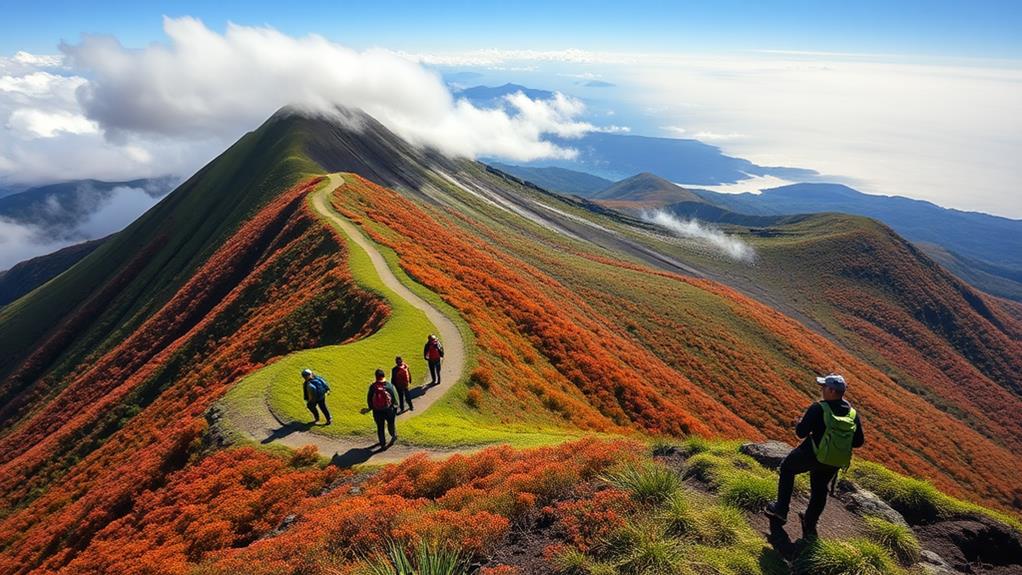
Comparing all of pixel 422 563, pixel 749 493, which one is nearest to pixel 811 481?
pixel 749 493

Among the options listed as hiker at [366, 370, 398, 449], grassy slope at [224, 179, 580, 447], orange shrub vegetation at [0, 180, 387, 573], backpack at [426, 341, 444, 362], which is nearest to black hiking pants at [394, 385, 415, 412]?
grassy slope at [224, 179, 580, 447]

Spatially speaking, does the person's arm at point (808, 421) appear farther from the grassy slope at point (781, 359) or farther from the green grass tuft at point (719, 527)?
the grassy slope at point (781, 359)

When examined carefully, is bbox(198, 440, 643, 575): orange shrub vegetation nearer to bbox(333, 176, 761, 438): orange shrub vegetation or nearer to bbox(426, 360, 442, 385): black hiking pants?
bbox(426, 360, 442, 385): black hiking pants

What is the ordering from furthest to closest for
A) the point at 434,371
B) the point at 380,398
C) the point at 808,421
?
the point at 434,371 → the point at 380,398 → the point at 808,421

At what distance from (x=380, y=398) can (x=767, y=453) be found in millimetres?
13444

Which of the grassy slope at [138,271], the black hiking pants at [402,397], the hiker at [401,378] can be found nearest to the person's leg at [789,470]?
the hiker at [401,378]

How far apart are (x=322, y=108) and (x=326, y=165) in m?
63.1

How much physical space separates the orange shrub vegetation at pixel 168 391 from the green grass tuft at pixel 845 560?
15.8 m

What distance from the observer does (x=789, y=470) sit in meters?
10.1

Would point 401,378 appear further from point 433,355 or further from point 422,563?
point 422,563

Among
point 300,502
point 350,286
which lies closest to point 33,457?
point 350,286

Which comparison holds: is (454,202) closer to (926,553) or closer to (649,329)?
(649,329)

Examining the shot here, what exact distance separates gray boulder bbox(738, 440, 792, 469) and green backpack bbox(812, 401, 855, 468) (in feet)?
18.0

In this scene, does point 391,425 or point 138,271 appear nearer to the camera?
point 391,425
